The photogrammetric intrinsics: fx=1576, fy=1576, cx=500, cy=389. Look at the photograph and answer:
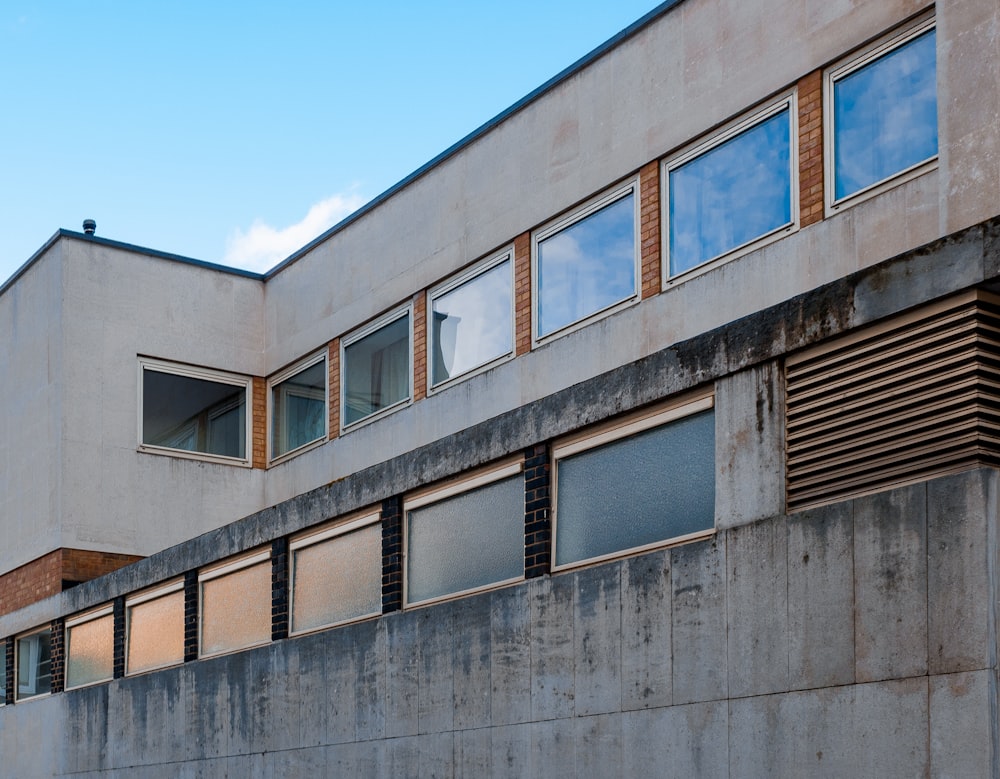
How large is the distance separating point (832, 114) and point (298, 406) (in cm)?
1122

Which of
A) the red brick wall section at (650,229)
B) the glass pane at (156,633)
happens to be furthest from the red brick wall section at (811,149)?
the glass pane at (156,633)

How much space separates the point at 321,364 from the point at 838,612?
14.3 m

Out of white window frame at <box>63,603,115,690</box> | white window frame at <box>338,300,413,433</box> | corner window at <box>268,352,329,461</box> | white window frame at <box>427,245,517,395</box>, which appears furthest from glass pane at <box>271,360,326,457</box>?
white window frame at <box>63,603,115,690</box>

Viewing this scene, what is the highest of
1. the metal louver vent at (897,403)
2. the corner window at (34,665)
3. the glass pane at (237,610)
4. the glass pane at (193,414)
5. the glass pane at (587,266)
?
the glass pane at (587,266)

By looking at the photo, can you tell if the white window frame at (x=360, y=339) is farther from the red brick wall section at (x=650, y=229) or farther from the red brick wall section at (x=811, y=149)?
the red brick wall section at (x=811, y=149)

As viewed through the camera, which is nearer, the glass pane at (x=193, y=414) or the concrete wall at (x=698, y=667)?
the concrete wall at (x=698, y=667)

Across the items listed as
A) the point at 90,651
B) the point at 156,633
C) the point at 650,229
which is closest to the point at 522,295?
the point at 650,229

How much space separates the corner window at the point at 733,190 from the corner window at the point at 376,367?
17.7 feet

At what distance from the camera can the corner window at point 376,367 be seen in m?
20.5

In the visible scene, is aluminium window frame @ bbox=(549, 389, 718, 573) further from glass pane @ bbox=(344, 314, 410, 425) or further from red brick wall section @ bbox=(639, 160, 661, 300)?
glass pane @ bbox=(344, 314, 410, 425)

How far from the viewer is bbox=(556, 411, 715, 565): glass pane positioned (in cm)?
1059

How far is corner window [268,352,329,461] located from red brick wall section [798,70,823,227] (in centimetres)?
955

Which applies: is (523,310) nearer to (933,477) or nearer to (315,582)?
(315,582)

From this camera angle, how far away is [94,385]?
72.6ft
